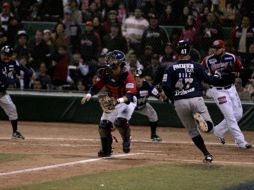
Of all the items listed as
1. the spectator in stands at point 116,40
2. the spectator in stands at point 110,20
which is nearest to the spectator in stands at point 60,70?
the spectator in stands at point 116,40

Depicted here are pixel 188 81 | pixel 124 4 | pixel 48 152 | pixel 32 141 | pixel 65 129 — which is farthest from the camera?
pixel 124 4

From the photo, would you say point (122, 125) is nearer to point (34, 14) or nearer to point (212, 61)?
point (212, 61)

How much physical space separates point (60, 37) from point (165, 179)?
35.6ft

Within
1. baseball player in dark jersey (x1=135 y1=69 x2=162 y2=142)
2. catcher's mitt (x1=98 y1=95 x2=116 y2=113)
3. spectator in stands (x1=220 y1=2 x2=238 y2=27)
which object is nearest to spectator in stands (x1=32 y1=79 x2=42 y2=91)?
baseball player in dark jersey (x1=135 y1=69 x2=162 y2=142)

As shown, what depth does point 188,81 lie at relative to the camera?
11.2 metres

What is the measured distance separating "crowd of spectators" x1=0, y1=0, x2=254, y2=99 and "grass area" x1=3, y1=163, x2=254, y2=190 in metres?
6.61

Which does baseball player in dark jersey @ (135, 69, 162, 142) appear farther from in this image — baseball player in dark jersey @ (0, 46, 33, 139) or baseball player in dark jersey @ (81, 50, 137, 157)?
baseball player in dark jersey @ (81, 50, 137, 157)

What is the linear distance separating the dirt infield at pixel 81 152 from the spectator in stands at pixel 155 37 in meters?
2.17


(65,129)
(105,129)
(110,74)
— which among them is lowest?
(65,129)

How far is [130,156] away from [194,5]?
830 centimetres

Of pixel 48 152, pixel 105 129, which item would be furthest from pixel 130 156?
pixel 48 152

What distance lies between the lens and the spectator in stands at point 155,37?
18891 millimetres

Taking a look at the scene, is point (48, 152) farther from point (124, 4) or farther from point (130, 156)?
point (124, 4)

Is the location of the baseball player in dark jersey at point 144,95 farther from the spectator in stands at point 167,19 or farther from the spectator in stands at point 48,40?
the spectator in stands at point 48,40
